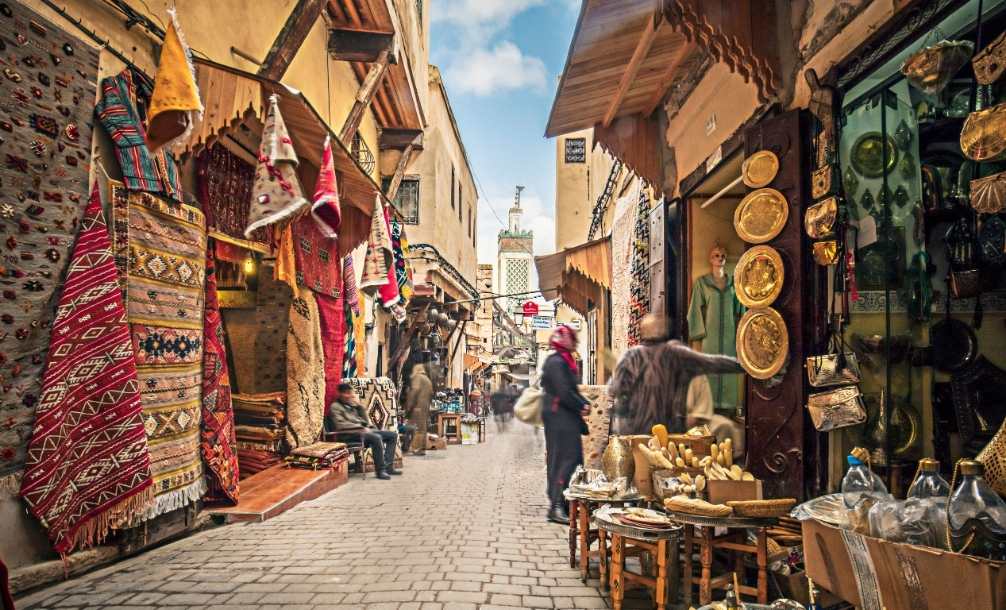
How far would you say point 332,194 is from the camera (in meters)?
5.61

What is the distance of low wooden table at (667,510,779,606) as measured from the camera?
3.08 metres

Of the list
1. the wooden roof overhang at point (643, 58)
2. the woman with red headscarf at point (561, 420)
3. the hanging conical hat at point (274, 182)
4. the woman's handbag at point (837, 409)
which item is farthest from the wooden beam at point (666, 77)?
the hanging conical hat at point (274, 182)

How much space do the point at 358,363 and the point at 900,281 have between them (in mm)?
8357

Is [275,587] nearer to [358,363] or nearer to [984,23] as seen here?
[984,23]

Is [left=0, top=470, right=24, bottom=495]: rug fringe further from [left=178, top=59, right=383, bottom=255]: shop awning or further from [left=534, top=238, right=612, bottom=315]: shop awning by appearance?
[left=534, top=238, right=612, bottom=315]: shop awning

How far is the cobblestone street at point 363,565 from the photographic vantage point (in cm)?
330

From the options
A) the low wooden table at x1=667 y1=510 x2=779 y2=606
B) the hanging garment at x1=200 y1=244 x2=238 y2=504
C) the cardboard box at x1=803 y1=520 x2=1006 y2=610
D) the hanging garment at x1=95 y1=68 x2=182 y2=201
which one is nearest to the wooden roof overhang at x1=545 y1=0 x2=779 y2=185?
the low wooden table at x1=667 y1=510 x2=779 y2=606

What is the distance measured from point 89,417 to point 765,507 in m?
4.14

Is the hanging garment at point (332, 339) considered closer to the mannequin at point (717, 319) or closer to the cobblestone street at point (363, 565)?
the cobblestone street at point (363, 565)

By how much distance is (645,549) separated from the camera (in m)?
3.44

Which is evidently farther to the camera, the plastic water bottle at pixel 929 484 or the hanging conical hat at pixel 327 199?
the hanging conical hat at pixel 327 199

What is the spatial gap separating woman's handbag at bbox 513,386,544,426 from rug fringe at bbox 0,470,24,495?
12.9 feet

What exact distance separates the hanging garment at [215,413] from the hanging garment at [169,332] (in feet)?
0.47

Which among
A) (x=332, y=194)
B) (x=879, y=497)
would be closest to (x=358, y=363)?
(x=332, y=194)
